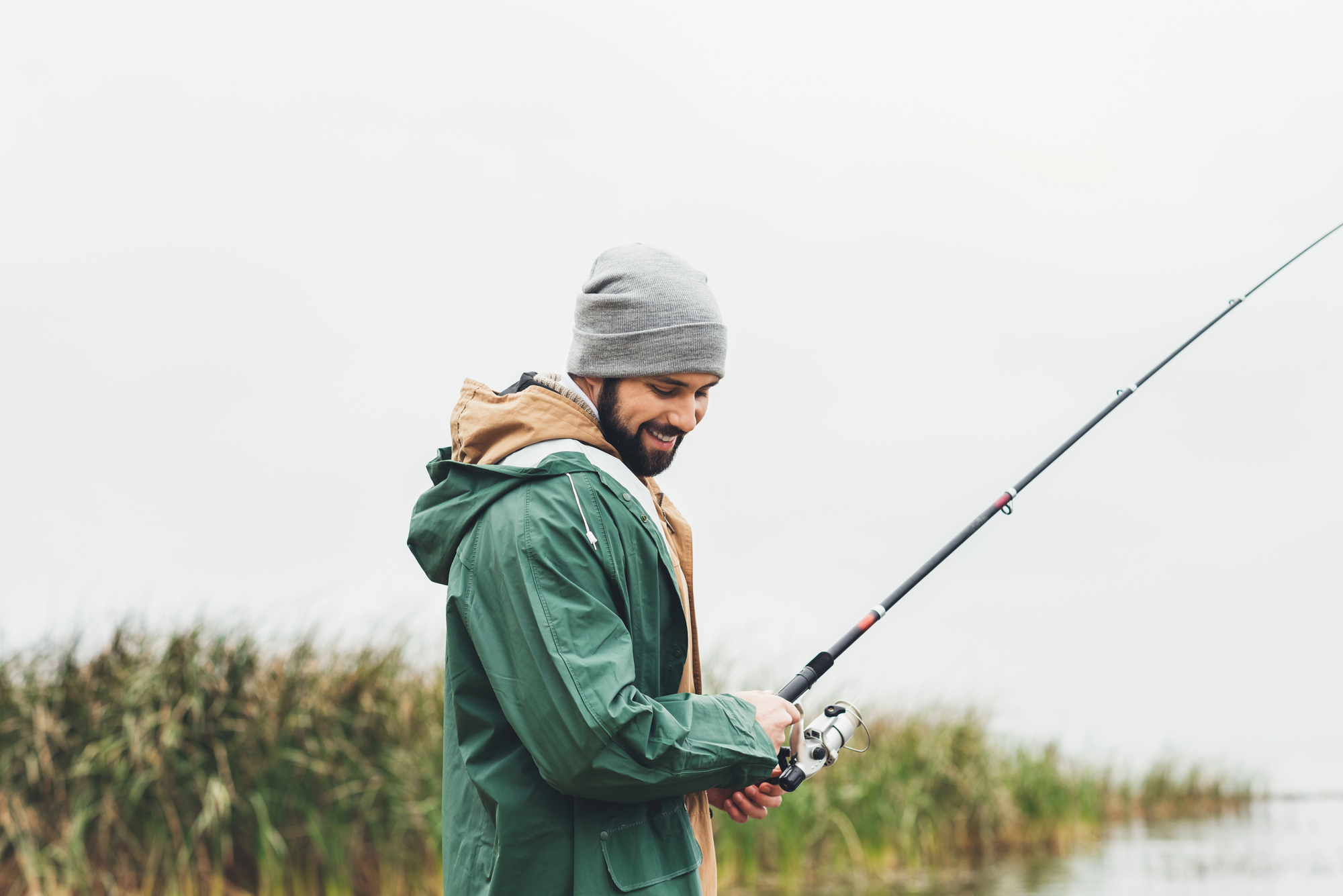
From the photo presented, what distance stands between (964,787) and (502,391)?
23.5ft

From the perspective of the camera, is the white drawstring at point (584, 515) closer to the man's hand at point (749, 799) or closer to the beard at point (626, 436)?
the beard at point (626, 436)

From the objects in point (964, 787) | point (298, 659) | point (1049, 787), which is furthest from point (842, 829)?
point (298, 659)

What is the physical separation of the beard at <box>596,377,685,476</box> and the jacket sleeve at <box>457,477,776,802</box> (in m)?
0.25

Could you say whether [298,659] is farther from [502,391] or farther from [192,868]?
[502,391]

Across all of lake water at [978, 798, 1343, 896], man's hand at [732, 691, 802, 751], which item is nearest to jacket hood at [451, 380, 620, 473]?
man's hand at [732, 691, 802, 751]

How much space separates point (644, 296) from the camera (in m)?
1.88

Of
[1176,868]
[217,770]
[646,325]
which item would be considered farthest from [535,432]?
[1176,868]

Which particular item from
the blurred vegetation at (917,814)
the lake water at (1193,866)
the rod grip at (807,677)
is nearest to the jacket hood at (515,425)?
the rod grip at (807,677)

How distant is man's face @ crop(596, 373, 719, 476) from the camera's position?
6.17ft

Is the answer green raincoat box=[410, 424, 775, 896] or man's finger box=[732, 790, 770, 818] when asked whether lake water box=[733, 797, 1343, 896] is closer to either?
man's finger box=[732, 790, 770, 818]

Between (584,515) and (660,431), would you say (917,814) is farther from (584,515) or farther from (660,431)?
(584,515)

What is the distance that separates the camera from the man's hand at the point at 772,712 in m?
1.74

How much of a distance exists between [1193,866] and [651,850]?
7562mm

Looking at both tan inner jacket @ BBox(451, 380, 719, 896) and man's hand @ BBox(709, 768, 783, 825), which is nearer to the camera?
tan inner jacket @ BBox(451, 380, 719, 896)
